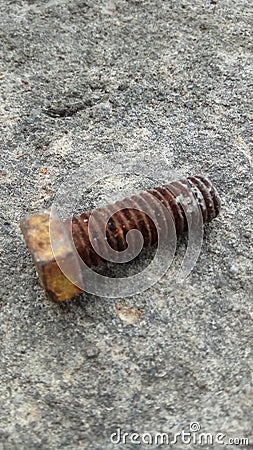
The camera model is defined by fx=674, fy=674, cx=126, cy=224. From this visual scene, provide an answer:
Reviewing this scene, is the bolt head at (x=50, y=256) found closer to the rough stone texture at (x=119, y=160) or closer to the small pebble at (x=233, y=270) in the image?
the rough stone texture at (x=119, y=160)

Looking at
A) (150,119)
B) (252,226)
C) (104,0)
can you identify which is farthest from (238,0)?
(252,226)

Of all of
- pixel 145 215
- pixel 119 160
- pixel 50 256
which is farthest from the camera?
pixel 119 160

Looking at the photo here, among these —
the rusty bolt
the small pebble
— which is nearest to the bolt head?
the rusty bolt

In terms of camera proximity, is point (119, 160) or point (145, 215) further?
point (119, 160)

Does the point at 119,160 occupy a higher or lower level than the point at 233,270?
higher

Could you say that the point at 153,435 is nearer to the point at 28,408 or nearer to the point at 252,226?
the point at 28,408

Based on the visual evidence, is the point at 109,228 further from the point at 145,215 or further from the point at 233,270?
the point at 233,270

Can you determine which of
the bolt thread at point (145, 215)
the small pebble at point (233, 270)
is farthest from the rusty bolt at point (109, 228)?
the small pebble at point (233, 270)

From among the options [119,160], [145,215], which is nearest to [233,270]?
[145,215]
